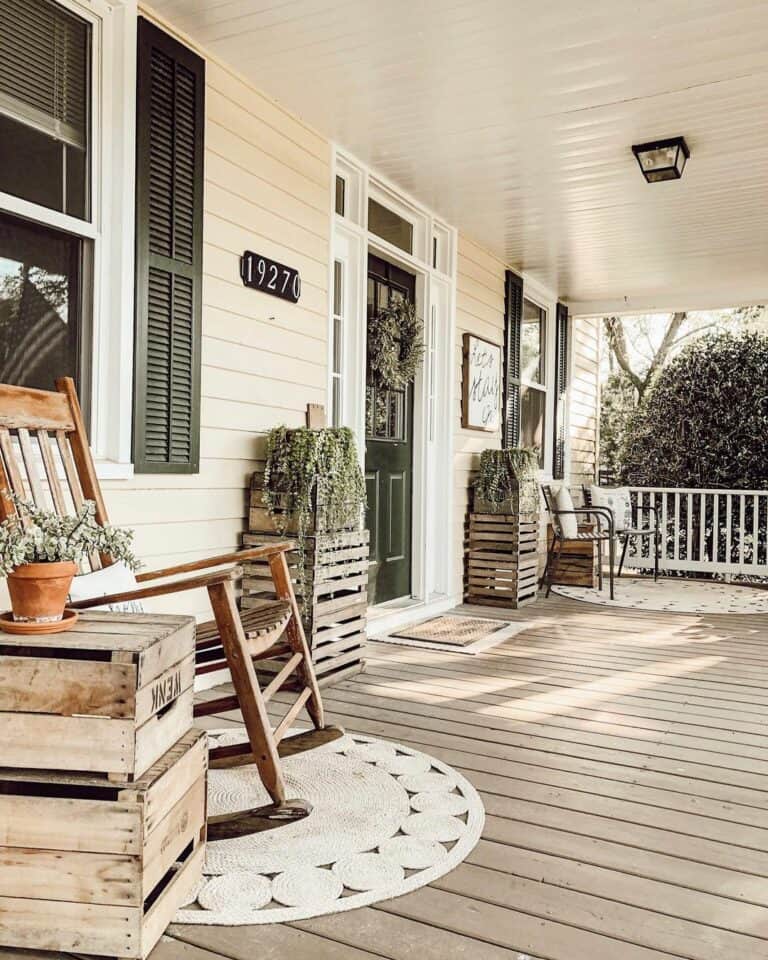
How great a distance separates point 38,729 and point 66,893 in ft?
0.95

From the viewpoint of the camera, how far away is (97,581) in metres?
2.09

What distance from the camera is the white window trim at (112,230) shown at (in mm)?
2770

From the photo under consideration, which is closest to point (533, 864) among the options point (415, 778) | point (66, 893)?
point (415, 778)

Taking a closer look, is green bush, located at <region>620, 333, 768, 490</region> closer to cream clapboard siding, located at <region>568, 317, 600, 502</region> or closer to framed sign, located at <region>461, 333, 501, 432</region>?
cream clapboard siding, located at <region>568, 317, 600, 502</region>

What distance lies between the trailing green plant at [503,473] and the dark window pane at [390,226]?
1.44m

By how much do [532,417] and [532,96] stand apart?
3.67 m

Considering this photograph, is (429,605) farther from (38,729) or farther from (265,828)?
(38,729)

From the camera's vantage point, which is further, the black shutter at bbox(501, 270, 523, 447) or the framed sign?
the black shutter at bbox(501, 270, 523, 447)

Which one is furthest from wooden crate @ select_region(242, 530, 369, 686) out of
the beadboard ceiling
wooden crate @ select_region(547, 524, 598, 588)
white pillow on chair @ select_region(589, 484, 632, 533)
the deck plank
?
white pillow on chair @ select_region(589, 484, 632, 533)

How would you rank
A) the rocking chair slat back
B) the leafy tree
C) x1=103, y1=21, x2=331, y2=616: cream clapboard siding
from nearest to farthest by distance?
the rocking chair slat back → x1=103, y1=21, x2=331, y2=616: cream clapboard siding → the leafy tree

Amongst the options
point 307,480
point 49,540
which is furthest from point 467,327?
point 49,540

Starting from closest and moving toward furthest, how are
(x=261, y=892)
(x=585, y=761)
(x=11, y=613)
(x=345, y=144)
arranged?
(x=11, y=613), (x=261, y=892), (x=585, y=761), (x=345, y=144)

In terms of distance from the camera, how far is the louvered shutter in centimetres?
251

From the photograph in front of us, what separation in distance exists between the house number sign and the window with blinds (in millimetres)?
784
